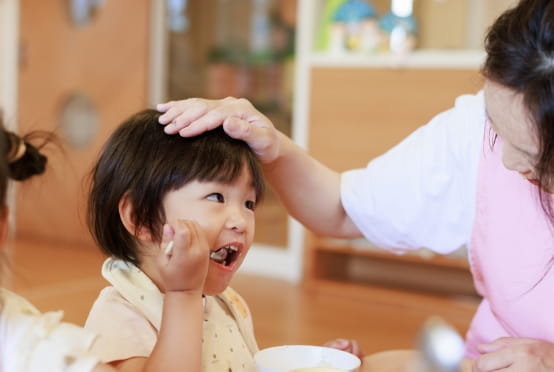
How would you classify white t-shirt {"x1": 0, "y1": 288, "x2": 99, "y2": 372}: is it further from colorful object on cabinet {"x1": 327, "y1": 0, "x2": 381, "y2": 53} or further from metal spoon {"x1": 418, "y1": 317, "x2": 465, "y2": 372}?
colorful object on cabinet {"x1": 327, "y1": 0, "x2": 381, "y2": 53}

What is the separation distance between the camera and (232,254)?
94 centimetres

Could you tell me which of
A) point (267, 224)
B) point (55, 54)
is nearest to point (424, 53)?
point (267, 224)

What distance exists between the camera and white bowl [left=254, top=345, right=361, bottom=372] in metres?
0.85

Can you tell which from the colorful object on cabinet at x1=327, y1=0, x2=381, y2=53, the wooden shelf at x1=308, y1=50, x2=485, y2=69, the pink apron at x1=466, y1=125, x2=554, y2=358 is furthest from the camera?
the colorful object on cabinet at x1=327, y1=0, x2=381, y2=53

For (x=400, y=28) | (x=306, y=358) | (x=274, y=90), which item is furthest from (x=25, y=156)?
(x=274, y=90)

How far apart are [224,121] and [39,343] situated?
356mm

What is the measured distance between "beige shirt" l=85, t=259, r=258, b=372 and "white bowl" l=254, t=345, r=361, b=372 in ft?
0.31

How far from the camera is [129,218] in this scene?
92 cm

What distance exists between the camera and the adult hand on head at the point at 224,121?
93 cm

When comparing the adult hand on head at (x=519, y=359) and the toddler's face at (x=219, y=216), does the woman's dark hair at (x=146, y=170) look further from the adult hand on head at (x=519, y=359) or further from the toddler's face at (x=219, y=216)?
the adult hand on head at (x=519, y=359)

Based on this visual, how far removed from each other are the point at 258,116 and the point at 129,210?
0.21 m

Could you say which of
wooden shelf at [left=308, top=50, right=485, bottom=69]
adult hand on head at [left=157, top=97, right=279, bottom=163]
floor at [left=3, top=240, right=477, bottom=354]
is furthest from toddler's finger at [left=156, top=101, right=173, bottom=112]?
wooden shelf at [left=308, top=50, right=485, bottom=69]

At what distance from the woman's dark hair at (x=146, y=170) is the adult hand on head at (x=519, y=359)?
331 millimetres

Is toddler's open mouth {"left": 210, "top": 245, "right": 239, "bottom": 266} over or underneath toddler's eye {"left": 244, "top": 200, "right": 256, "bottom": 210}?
underneath
